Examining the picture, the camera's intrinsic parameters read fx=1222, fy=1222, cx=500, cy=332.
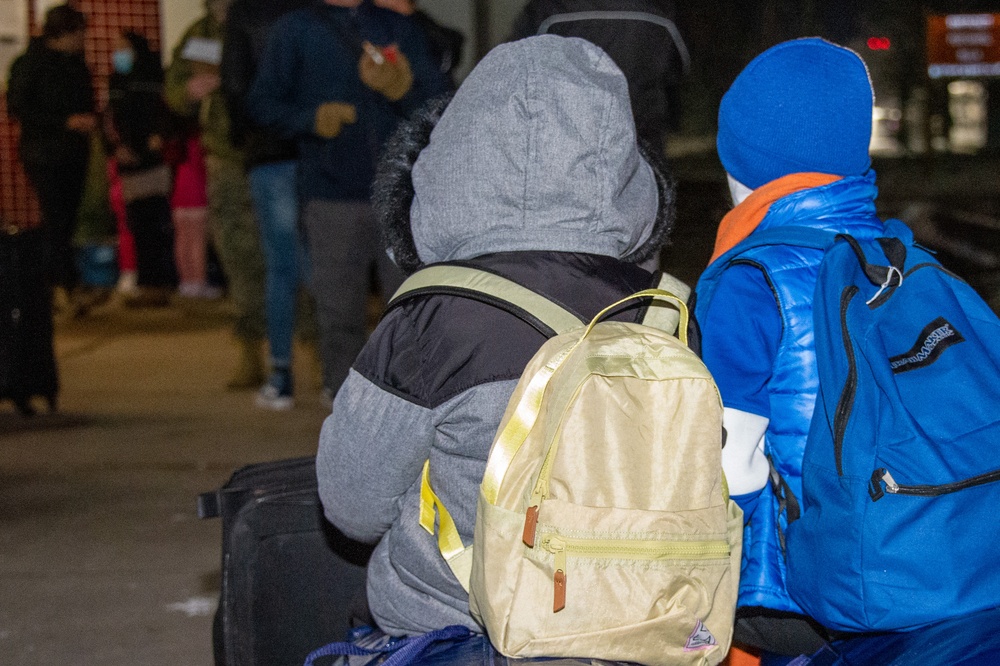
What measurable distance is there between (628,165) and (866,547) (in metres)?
0.75

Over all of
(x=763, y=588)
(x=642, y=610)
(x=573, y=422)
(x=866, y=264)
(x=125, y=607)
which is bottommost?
(x=125, y=607)

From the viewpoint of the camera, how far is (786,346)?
2041 mm

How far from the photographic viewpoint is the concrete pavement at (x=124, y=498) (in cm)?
365

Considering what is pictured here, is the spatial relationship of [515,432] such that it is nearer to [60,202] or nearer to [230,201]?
[230,201]

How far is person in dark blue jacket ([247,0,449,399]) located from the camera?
5168 millimetres

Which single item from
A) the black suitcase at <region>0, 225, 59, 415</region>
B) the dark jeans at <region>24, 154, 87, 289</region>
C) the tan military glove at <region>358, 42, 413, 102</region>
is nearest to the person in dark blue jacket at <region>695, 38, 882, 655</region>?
the tan military glove at <region>358, 42, 413, 102</region>

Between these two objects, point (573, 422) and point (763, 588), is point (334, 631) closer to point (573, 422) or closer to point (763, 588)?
point (763, 588)

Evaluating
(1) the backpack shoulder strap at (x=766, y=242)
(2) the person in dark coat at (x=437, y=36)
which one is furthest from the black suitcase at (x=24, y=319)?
(1) the backpack shoulder strap at (x=766, y=242)

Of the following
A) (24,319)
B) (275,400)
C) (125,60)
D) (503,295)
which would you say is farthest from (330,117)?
(125,60)

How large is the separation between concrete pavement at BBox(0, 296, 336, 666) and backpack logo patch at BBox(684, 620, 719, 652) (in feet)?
6.71

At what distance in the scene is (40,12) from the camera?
12.5 m

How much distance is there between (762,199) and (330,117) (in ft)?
10.1

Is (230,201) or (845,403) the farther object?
(230,201)

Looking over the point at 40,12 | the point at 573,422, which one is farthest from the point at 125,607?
the point at 40,12
